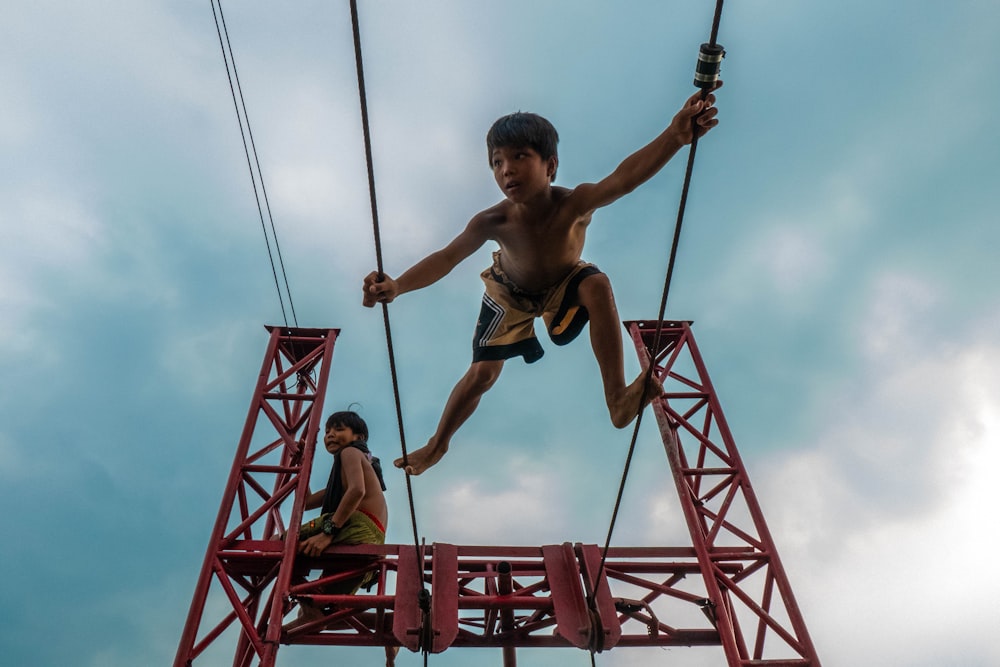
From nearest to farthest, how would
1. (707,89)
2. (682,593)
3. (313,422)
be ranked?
1. (707,89)
2. (682,593)
3. (313,422)

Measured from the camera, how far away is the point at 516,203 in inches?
125

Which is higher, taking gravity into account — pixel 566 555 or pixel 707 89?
pixel 566 555

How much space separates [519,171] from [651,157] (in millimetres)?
639

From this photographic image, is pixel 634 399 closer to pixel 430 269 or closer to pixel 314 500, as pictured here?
pixel 430 269

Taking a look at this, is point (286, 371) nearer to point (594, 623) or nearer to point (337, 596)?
point (337, 596)

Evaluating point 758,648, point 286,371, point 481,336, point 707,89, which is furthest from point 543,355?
point 286,371

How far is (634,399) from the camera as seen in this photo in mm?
3135

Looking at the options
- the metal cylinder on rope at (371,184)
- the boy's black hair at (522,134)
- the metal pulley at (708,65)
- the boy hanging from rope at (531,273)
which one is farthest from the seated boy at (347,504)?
the metal pulley at (708,65)

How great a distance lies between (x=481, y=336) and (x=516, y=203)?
830 millimetres

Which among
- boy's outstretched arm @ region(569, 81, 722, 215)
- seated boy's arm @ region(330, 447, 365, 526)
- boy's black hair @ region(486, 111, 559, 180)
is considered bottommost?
boy's outstretched arm @ region(569, 81, 722, 215)

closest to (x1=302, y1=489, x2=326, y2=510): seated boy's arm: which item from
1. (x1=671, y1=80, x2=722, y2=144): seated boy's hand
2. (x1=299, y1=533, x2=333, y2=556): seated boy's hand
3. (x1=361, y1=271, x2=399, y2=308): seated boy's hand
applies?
(x1=299, y1=533, x2=333, y2=556): seated boy's hand

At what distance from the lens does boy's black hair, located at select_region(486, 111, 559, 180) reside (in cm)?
299

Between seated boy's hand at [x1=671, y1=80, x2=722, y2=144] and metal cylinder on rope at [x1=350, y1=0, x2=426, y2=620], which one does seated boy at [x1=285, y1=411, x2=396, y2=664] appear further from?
seated boy's hand at [x1=671, y1=80, x2=722, y2=144]

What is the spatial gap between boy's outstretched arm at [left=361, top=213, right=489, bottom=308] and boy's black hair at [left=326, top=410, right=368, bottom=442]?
302 centimetres
